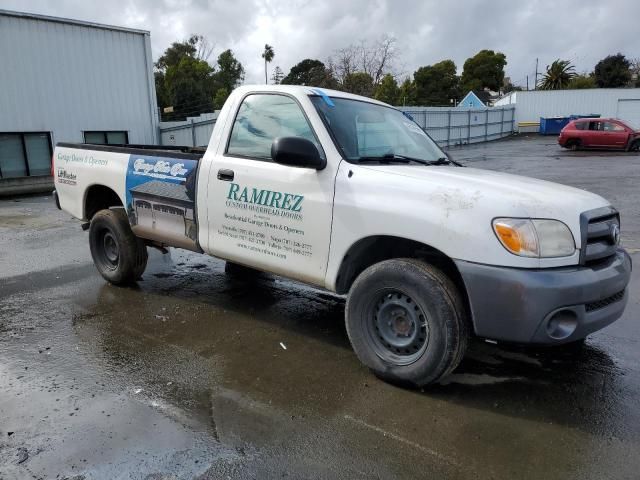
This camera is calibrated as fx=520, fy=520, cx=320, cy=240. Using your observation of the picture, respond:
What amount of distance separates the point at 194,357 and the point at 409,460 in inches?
76.1

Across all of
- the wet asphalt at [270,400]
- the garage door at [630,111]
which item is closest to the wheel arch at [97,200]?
the wet asphalt at [270,400]

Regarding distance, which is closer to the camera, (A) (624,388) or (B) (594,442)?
(B) (594,442)

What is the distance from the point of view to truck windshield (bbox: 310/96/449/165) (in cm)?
386

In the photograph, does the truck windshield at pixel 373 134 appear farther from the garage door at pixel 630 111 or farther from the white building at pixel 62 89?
the garage door at pixel 630 111

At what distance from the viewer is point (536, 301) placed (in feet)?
9.57

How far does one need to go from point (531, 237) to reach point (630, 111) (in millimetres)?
44674

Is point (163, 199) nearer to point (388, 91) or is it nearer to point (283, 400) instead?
point (283, 400)

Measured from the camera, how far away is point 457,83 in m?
59.0

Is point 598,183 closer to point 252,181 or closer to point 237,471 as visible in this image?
point 252,181

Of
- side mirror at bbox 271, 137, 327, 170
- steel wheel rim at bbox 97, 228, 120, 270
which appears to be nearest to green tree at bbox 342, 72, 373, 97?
steel wheel rim at bbox 97, 228, 120, 270


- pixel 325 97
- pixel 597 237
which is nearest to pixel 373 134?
pixel 325 97

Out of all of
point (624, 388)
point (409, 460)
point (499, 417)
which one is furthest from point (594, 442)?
point (409, 460)

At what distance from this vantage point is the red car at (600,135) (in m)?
25.5

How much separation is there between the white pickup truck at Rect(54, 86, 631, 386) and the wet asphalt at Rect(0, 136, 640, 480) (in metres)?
0.44
